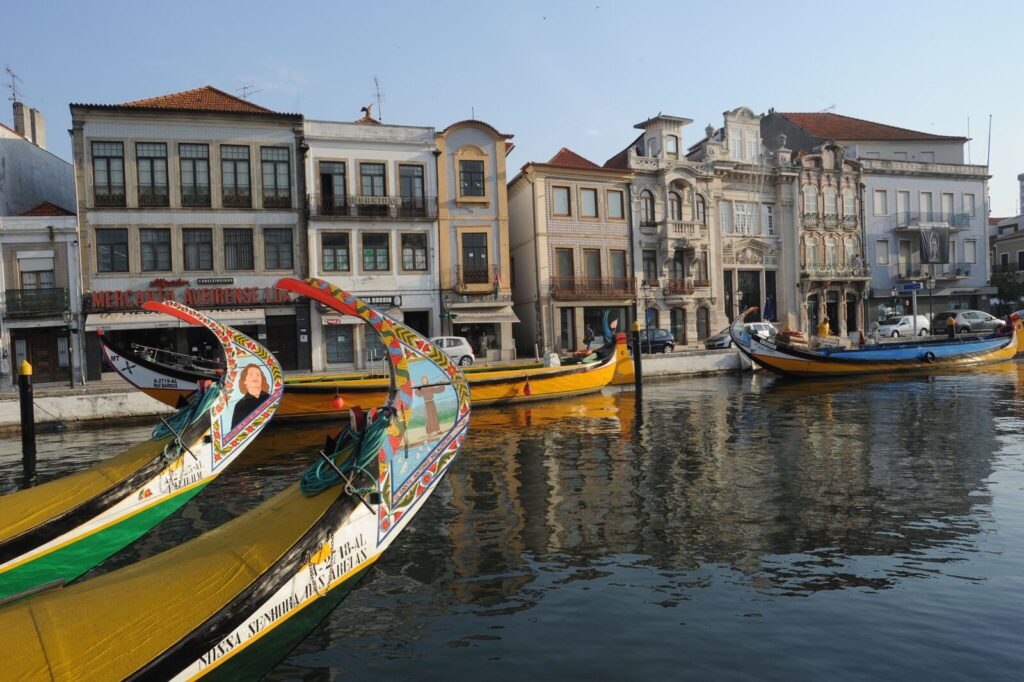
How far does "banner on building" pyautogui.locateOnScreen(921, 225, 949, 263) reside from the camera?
151 feet

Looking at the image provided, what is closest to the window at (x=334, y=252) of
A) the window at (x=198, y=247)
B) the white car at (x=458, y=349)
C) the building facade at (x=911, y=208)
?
the window at (x=198, y=247)

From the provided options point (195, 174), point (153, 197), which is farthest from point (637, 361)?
point (153, 197)

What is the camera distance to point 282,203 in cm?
3027

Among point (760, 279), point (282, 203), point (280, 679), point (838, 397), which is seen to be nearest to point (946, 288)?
point (760, 279)

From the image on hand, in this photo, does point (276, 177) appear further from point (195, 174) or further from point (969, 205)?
point (969, 205)

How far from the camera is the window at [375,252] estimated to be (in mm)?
31312

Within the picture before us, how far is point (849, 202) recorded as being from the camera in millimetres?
45031

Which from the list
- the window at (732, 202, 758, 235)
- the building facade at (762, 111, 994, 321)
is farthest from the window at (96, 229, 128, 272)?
the building facade at (762, 111, 994, 321)

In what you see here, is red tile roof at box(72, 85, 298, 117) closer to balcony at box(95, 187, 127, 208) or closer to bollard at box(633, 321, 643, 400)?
balcony at box(95, 187, 127, 208)

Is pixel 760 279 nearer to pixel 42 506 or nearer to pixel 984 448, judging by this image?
pixel 984 448

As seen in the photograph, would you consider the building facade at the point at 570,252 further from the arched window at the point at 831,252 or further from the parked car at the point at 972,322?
the parked car at the point at 972,322

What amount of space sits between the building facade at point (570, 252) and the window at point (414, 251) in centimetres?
610

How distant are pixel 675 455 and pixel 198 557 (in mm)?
10118

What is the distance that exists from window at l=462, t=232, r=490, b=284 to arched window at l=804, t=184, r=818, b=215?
22354 millimetres
